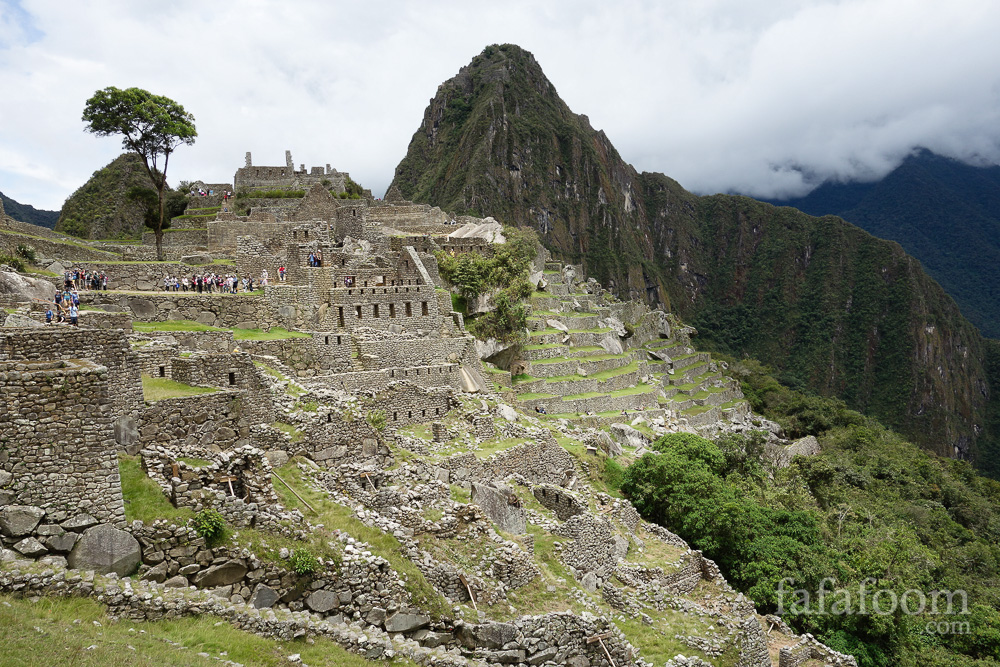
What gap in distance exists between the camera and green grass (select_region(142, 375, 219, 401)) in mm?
11344

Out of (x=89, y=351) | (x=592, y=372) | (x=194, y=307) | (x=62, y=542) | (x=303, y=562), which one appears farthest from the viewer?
(x=592, y=372)

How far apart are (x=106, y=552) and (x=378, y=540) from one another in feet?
12.7

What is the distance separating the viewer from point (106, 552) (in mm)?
7434

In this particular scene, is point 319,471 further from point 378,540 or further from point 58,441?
point 58,441

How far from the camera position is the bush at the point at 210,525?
8.12 meters

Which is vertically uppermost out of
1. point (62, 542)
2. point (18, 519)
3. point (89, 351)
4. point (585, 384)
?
point (89, 351)

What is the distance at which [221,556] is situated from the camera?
8211mm

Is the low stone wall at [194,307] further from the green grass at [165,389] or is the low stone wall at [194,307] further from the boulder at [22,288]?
the green grass at [165,389]

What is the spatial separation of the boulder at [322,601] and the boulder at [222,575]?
1049mm

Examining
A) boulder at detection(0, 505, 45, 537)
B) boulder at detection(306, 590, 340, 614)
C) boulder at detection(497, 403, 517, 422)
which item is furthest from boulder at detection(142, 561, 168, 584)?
boulder at detection(497, 403, 517, 422)

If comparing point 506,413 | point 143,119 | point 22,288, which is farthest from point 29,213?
point 506,413

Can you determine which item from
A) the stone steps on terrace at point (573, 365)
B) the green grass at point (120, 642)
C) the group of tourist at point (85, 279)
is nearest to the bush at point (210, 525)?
the green grass at point (120, 642)

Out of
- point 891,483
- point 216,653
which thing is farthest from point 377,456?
point 891,483

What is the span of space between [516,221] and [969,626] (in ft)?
594
